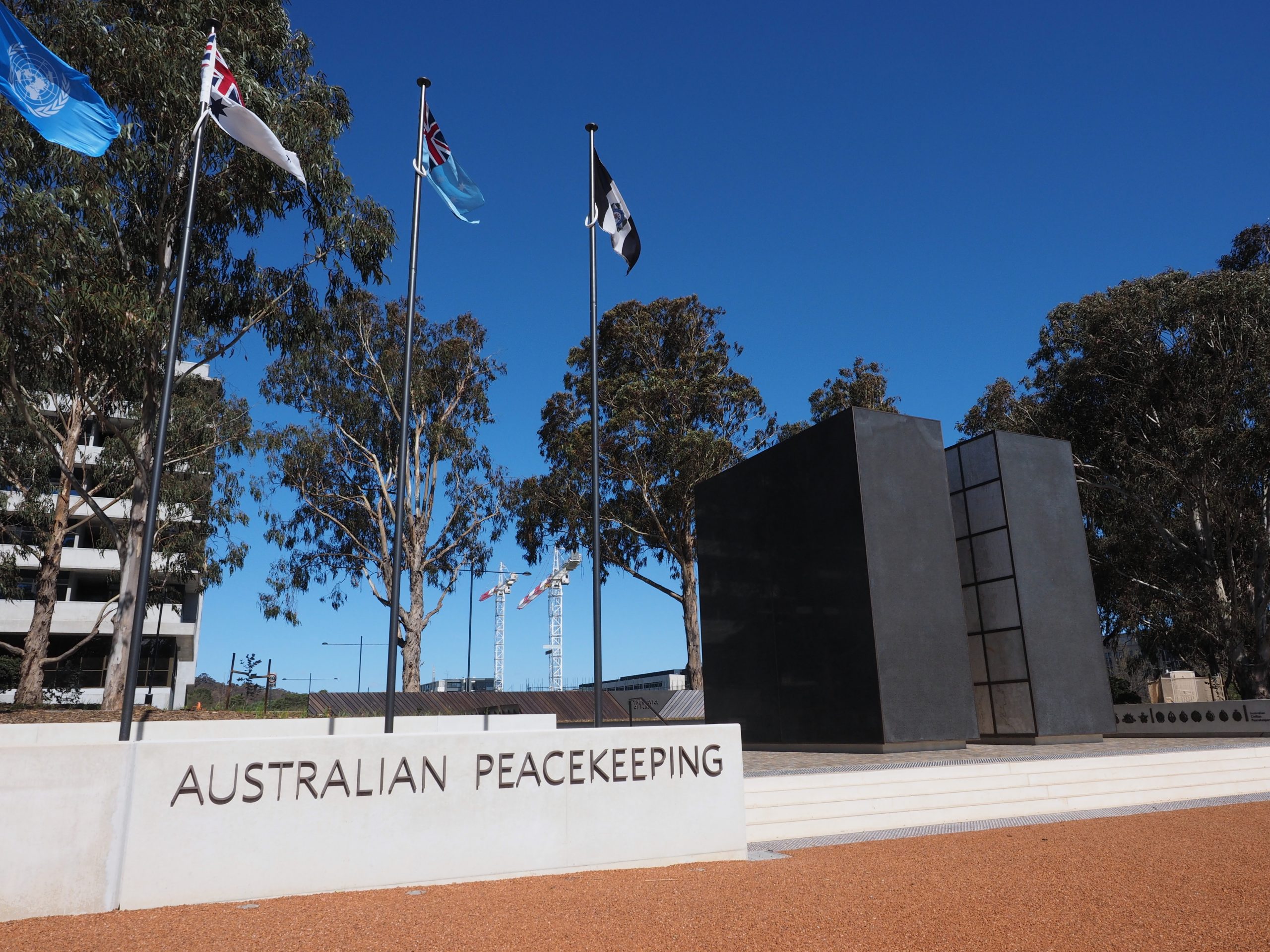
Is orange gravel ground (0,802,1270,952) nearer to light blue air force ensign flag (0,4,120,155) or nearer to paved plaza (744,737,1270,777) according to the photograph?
paved plaza (744,737,1270,777)

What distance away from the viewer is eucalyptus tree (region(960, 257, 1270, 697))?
2116 cm

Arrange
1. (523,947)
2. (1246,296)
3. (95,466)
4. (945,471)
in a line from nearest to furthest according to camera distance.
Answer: (523,947), (945,471), (1246,296), (95,466)

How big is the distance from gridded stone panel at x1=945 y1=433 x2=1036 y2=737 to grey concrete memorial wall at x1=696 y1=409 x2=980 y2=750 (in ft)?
4.08

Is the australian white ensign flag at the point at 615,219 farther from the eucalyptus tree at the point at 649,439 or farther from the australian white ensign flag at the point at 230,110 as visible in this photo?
the eucalyptus tree at the point at 649,439

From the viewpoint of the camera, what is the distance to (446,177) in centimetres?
1099

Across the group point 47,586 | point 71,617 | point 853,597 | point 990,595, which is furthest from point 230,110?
point 71,617

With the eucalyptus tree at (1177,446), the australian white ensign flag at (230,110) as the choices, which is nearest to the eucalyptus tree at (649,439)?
the eucalyptus tree at (1177,446)

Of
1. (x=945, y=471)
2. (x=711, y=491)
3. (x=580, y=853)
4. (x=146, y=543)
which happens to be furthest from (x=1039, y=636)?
(x=146, y=543)

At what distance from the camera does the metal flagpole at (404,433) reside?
8500mm

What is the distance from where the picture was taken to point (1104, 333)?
917 inches

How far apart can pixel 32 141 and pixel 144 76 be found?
2.66 metres

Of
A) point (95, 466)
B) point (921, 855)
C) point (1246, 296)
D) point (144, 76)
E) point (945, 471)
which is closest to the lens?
point (921, 855)

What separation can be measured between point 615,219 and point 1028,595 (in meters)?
8.27

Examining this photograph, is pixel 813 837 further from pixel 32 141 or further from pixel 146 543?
pixel 32 141
